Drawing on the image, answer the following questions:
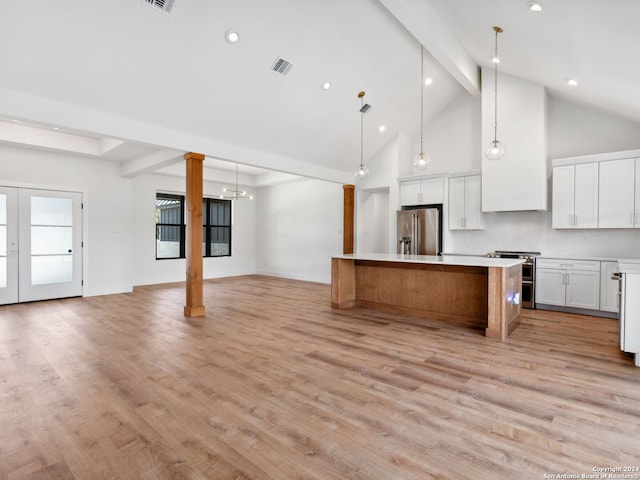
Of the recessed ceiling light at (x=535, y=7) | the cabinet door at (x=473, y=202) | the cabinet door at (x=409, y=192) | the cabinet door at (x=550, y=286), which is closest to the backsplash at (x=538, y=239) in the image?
the cabinet door at (x=473, y=202)

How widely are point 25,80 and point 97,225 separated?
4.27 metres

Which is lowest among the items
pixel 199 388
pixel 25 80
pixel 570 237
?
pixel 199 388

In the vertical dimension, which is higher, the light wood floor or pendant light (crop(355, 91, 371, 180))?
pendant light (crop(355, 91, 371, 180))

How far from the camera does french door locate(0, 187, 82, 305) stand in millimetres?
6188

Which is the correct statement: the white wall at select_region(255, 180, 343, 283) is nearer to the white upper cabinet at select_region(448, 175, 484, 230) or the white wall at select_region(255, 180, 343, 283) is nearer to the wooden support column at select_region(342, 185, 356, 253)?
the wooden support column at select_region(342, 185, 356, 253)

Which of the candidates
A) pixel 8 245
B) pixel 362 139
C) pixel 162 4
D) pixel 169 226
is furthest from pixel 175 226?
pixel 162 4

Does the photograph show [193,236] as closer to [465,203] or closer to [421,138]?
[465,203]

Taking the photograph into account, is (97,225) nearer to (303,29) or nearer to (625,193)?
(303,29)

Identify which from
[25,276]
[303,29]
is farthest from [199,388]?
[25,276]

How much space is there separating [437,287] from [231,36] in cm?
427

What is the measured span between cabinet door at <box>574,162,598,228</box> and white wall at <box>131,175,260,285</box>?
8.55 m

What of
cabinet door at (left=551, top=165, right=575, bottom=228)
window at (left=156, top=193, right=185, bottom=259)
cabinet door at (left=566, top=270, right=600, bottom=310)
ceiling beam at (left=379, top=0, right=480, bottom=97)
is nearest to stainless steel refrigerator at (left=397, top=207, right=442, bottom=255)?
cabinet door at (left=551, top=165, right=575, bottom=228)

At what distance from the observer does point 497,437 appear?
2.12 meters

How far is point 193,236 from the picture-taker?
531 centimetres
